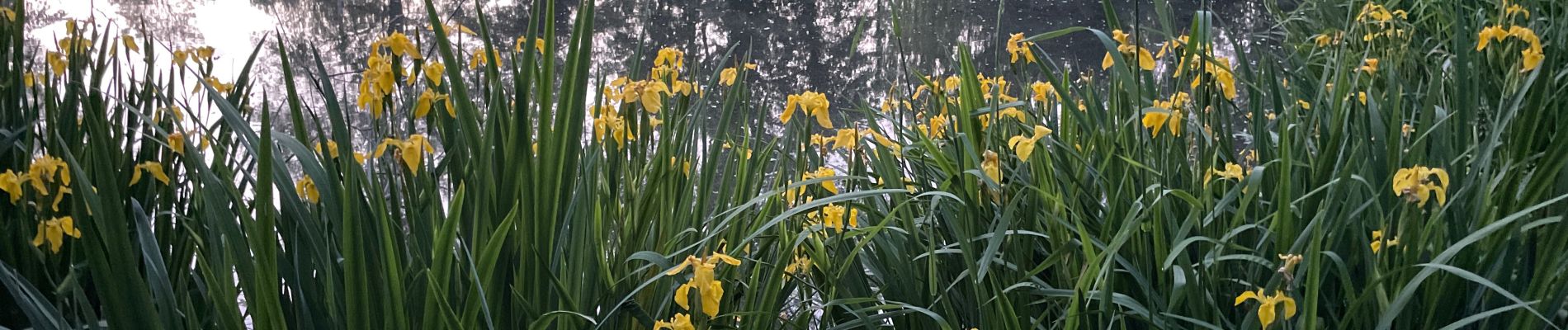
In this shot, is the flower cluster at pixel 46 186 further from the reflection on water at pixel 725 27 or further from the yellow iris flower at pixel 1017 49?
the reflection on water at pixel 725 27

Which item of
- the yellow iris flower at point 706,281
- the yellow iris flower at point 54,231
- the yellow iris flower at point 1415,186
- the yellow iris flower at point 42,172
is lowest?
the yellow iris flower at point 706,281

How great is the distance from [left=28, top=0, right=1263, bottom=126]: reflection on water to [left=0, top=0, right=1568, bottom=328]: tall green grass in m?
1.98

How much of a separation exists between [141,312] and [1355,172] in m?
1.07

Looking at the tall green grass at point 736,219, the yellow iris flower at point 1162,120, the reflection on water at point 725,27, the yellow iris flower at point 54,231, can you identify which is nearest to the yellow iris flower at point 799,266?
the tall green grass at point 736,219

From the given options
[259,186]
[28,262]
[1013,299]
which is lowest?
[1013,299]

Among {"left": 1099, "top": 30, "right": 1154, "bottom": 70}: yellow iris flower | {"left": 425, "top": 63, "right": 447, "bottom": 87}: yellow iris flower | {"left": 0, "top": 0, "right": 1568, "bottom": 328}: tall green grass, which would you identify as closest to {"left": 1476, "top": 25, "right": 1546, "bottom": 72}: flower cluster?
{"left": 0, "top": 0, "right": 1568, "bottom": 328}: tall green grass

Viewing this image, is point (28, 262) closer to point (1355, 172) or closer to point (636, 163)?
point (636, 163)

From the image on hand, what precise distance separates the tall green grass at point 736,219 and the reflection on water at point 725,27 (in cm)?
198

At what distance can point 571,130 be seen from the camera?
86 centimetres

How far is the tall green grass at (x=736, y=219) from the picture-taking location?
0.77 m

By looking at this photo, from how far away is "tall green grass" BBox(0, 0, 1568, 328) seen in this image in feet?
2.54

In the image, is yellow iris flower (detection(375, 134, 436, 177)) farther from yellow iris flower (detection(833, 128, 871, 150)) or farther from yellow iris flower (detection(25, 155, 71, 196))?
yellow iris flower (detection(833, 128, 871, 150))

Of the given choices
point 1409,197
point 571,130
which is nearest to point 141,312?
point 571,130

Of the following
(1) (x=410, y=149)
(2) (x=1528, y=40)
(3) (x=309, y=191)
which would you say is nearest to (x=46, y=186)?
(3) (x=309, y=191)
